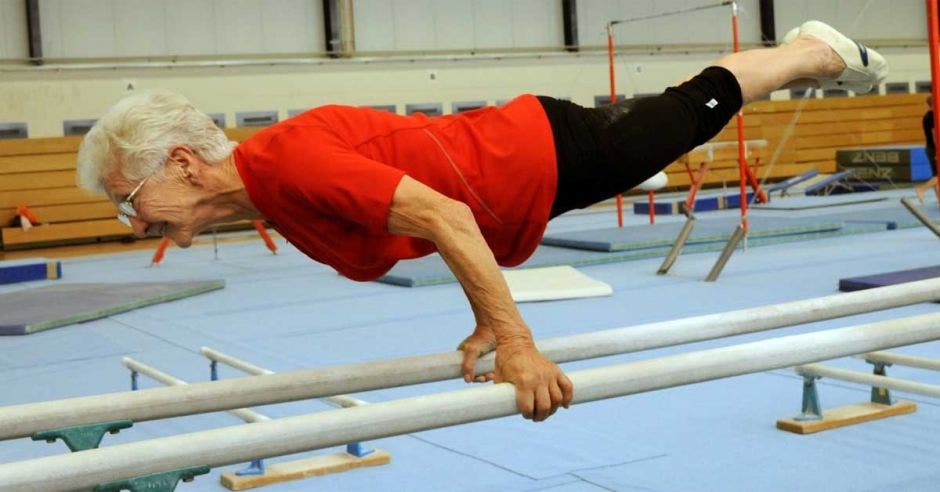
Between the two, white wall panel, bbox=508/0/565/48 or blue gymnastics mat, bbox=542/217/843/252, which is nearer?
blue gymnastics mat, bbox=542/217/843/252

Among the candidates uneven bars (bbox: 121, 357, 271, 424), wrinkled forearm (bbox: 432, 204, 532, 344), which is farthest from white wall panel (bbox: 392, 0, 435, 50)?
wrinkled forearm (bbox: 432, 204, 532, 344)

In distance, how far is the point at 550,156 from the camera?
3.11m

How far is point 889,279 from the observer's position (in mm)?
7469

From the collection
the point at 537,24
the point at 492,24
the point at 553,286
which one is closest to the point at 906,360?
the point at 553,286

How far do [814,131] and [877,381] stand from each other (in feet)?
55.4

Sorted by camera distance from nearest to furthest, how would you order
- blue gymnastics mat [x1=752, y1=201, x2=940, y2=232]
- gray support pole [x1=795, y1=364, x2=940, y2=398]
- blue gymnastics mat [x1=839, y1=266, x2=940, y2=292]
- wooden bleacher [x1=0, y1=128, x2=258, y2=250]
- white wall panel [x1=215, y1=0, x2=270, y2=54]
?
gray support pole [x1=795, y1=364, x2=940, y2=398]
blue gymnastics mat [x1=839, y1=266, x2=940, y2=292]
blue gymnastics mat [x1=752, y1=201, x2=940, y2=232]
wooden bleacher [x1=0, y1=128, x2=258, y2=250]
white wall panel [x1=215, y1=0, x2=270, y2=54]

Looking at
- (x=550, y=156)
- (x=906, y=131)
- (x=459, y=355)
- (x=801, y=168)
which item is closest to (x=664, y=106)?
(x=550, y=156)

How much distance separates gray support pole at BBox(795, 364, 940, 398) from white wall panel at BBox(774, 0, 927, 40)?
55.6 ft

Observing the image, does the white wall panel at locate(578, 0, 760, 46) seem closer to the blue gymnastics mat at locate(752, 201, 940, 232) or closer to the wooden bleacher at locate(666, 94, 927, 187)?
the wooden bleacher at locate(666, 94, 927, 187)

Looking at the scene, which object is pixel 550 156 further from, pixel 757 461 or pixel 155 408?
pixel 757 461

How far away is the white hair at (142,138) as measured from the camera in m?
2.81

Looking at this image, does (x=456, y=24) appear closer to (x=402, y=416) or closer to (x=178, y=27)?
(x=178, y=27)

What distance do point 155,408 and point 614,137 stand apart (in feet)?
4.54

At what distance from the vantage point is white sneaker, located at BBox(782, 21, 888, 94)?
3762mm
